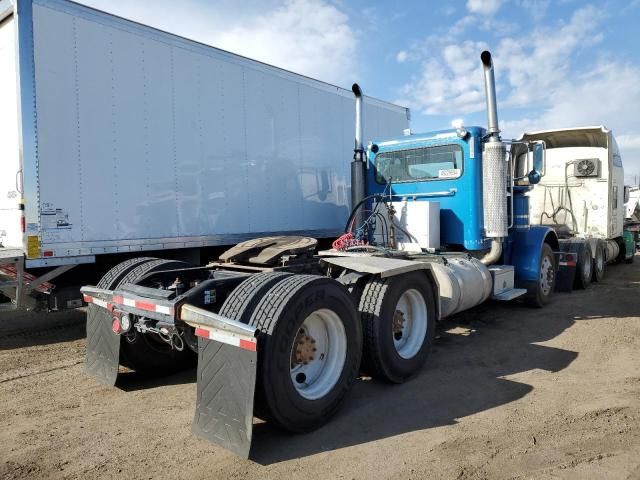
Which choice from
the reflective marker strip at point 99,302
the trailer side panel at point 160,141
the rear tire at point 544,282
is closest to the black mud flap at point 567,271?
the rear tire at point 544,282

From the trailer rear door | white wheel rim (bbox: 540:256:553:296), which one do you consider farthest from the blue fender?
the trailer rear door

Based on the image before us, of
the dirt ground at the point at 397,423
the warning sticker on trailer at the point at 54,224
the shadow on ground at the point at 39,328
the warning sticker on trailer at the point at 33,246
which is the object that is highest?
the warning sticker on trailer at the point at 54,224

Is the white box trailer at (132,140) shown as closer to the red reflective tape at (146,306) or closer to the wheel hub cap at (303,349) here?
the red reflective tape at (146,306)

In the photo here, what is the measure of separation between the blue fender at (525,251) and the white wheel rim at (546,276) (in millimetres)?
364

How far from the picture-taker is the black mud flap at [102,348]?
4426mm

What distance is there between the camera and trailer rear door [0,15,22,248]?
5.38 meters

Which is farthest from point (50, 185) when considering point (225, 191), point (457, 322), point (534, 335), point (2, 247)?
point (534, 335)

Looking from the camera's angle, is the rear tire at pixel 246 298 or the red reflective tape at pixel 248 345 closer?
the red reflective tape at pixel 248 345

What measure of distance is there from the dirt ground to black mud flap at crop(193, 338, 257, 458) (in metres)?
0.16

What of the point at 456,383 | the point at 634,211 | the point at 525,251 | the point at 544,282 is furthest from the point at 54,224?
the point at 634,211

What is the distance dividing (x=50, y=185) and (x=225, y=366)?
3.40 meters

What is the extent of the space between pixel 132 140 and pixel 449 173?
13.7 feet

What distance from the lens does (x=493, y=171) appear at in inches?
261

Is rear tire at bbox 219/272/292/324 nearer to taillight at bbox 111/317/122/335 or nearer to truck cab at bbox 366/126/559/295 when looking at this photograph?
taillight at bbox 111/317/122/335
